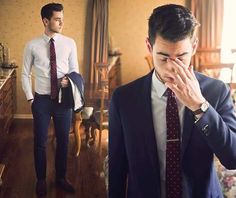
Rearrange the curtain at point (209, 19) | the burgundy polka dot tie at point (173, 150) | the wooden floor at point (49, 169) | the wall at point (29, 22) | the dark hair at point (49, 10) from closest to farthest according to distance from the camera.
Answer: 1. the burgundy polka dot tie at point (173, 150)
2. the dark hair at point (49, 10)
3. the wooden floor at point (49, 169)
4. the wall at point (29, 22)
5. the curtain at point (209, 19)

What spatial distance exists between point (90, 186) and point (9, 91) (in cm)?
167

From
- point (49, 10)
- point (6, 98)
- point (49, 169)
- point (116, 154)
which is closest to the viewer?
point (116, 154)

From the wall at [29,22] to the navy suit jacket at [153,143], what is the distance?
3.73 m

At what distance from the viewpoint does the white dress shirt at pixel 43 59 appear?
2.75 metres

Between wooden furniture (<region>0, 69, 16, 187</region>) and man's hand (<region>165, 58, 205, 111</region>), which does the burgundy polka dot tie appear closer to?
man's hand (<region>165, 58, 205, 111</region>)

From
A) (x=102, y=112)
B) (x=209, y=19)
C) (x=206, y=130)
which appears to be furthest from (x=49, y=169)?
(x=209, y=19)

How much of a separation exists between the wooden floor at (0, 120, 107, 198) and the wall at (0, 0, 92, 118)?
1165mm

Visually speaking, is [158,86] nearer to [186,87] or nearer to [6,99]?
[186,87]

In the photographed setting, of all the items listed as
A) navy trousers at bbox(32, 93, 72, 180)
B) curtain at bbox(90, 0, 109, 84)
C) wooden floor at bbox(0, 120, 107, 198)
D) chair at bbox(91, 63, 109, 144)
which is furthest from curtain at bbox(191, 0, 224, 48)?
navy trousers at bbox(32, 93, 72, 180)

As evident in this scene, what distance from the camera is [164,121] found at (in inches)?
43.0

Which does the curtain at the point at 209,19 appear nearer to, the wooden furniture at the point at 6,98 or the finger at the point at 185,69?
the wooden furniture at the point at 6,98

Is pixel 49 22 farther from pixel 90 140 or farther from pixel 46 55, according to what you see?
pixel 90 140

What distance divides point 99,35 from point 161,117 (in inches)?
149

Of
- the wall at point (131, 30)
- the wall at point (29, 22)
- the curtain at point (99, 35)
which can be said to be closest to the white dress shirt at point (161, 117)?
the curtain at point (99, 35)
